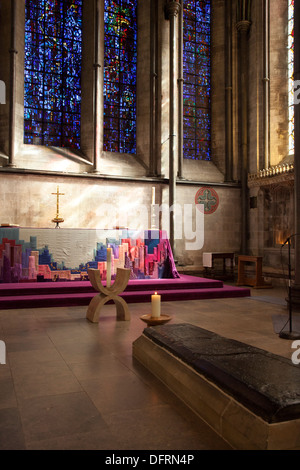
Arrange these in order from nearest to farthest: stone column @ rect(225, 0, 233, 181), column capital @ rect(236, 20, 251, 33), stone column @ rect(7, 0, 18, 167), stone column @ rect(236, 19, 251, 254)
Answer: stone column @ rect(7, 0, 18, 167)
column capital @ rect(236, 20, 251, 33)
stone column @ rect(236, 19, 251, 254)
stone column @ rect(225, 0, 233, 181)

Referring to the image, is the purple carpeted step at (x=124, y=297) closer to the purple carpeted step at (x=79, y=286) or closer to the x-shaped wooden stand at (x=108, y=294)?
the purple carpeted step at (x=79, y=286)

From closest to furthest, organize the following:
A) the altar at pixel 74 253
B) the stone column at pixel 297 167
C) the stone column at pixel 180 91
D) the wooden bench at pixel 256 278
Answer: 1. the stone column at pixel 297 167
2. the altar at pixel 74 253
3. the wooden bench at pixel 256 278
4. the stone column at pixel 180 91

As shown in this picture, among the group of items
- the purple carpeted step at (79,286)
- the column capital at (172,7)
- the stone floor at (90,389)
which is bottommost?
the stone floor at (90,389)

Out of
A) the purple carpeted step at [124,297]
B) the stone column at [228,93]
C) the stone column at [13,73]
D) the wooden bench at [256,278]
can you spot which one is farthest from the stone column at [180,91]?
the purple carpeted step at [124,297]

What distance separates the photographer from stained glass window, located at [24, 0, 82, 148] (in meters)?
10.8

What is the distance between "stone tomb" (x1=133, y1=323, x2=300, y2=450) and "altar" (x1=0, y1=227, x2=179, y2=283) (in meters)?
4.51

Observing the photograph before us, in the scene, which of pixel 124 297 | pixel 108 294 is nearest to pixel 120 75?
A: pixel 124 297

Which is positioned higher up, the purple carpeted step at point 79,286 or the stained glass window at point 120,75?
the stained glass window at point 120,75

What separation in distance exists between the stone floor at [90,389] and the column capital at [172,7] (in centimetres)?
931

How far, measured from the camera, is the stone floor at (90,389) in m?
2.00

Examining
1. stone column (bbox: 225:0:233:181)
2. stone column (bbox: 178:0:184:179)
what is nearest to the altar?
stone column (bbox: 178:0:184:179)

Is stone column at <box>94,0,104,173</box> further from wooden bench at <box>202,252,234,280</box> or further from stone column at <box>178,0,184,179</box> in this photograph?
wooden bench at <box>202,252,234,280</box>

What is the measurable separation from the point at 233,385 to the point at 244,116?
11162mm
